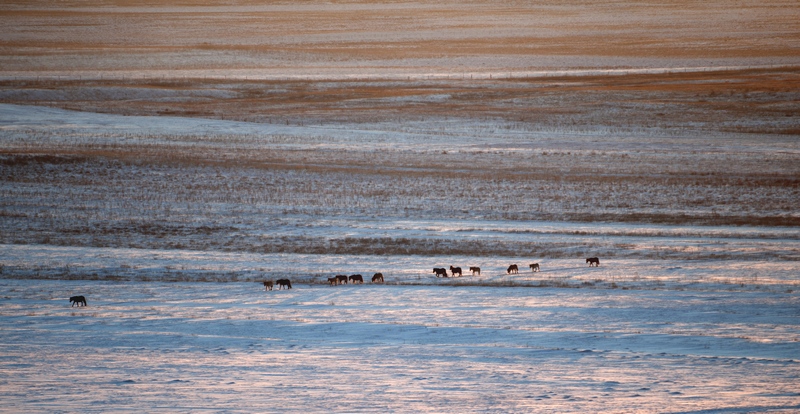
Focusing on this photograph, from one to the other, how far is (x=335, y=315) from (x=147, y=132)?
26255 millimetres

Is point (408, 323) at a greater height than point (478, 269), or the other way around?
point (478, 269)

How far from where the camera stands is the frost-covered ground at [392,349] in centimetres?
1169

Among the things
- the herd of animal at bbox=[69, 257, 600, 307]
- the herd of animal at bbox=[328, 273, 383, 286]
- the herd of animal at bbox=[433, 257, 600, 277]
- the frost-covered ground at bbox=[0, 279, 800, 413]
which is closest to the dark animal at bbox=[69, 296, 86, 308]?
the frost-covered ground at bbox=[0, 279, 800, 413]

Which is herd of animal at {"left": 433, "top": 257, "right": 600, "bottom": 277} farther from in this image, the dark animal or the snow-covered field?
the dark animal

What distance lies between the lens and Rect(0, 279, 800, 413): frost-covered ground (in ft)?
38.3

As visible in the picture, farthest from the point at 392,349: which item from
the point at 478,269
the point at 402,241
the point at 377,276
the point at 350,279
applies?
the point at 402,241

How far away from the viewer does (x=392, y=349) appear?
46.6 feet

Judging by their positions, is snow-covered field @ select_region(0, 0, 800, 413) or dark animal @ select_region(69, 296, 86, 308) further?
dark animal @ select_region(69, 296, 86, 308)

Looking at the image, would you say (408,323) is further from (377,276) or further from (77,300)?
(77,300)

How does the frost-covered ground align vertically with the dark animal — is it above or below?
below

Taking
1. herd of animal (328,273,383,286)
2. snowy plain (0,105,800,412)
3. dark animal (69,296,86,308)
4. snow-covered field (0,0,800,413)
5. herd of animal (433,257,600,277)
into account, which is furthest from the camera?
herd of animal (433,257,600,277)

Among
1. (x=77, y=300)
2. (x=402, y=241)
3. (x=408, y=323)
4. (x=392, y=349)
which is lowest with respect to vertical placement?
(x=392, y=349)

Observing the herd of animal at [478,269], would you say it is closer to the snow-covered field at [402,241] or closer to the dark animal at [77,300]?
the snow-covered field at [402,241]

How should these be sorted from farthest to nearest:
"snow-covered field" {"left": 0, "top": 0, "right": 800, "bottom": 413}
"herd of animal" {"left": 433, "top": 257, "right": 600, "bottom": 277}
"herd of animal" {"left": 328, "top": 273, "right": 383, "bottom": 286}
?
"herd of animal" {"left": 433, "top": 257, "right": 600, "bottom": 277} → "herd of animal" {"left": 328, "top": 273, "right": 383, "bottom": 286} → "snow-covered field" {"left": 0, "top": 0, "right": 800, "bottom": 413}
